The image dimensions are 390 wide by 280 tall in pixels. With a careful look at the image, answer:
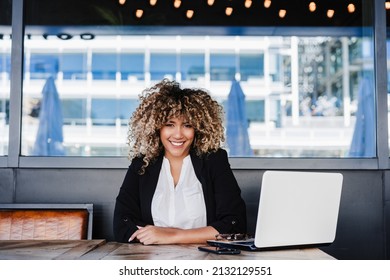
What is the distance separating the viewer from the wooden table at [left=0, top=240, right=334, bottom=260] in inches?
71.7

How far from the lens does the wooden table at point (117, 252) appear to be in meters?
1.82

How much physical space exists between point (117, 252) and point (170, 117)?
0.93m

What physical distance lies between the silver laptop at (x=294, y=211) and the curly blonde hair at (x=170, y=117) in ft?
2.68

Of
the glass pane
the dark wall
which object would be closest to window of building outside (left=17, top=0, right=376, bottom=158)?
the glass pane

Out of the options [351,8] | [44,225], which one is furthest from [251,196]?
[351,8]

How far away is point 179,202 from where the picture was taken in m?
2.63

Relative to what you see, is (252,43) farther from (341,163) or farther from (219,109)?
(219,109)

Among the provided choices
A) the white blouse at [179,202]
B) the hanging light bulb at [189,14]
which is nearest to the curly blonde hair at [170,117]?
the white blouse at [179,202]

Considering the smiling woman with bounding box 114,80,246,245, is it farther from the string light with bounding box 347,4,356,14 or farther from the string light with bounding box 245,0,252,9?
the string light with bounding box 245,0,252,9

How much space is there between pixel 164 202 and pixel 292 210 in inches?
34.3

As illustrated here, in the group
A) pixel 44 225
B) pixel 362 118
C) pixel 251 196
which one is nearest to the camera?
pixel 44 225

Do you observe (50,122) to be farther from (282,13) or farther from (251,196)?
(251,196)

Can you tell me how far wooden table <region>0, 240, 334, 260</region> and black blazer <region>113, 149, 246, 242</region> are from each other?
0.35 metres

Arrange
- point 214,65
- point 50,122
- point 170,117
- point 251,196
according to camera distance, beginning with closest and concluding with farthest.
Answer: point 170,117 < point 251,196 < point 50,122 < point 214,65
